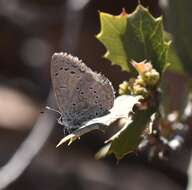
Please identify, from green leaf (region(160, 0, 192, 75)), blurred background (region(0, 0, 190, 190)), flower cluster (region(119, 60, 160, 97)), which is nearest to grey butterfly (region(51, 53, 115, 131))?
flower cluster (region(119, 60, 160, 97))

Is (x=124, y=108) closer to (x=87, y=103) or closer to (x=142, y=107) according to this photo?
(x=142, y=107)

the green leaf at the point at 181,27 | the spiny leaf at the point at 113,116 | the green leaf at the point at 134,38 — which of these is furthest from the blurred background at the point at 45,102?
the spiny leaf at the point at 113,116

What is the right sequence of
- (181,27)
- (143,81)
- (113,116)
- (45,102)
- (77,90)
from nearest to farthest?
(113,116) < (143,81) < (77,90) < (181,27) < (45,102)

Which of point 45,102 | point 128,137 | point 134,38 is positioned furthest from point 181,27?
point 45,102

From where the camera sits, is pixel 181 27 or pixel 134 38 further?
pixel 181 27

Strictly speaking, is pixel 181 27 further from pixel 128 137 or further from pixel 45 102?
pixel 45 102


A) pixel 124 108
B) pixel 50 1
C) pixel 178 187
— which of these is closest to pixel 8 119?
pixel 50 1
